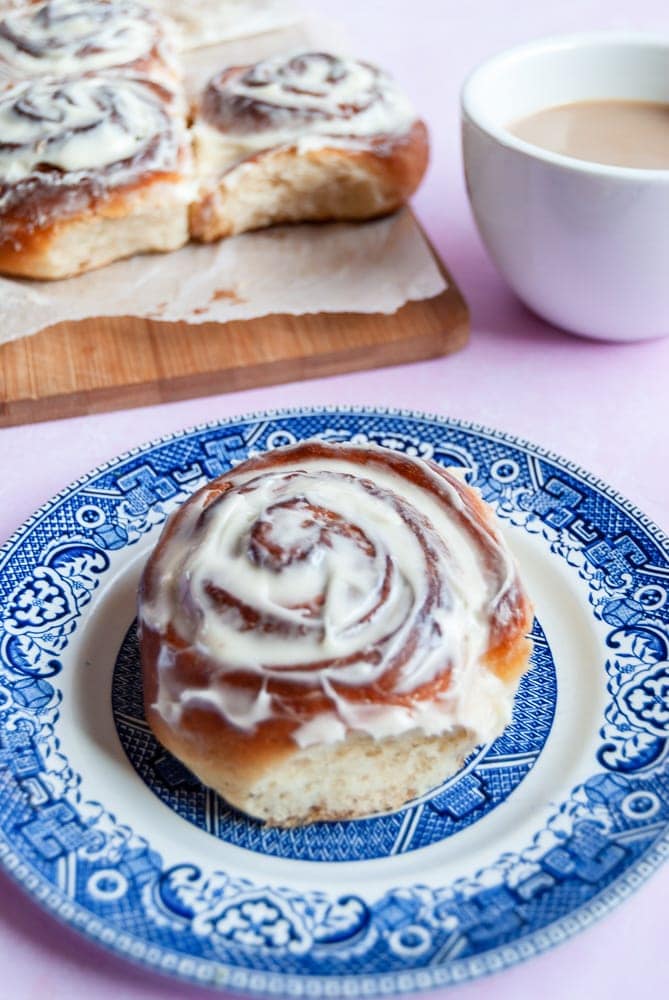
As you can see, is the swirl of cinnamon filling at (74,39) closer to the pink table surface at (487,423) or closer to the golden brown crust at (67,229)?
the golden brown crust at (67,229)

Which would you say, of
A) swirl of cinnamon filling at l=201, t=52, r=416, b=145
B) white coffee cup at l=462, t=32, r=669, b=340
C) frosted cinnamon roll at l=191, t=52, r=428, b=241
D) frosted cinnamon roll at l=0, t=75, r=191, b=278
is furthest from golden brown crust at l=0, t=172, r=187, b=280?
white coffee cup at l=462, t=32, r=669, b=340

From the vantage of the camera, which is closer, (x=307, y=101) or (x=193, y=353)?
(x=193, y=353)

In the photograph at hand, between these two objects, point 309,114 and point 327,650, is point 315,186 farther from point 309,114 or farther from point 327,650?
point 327,650

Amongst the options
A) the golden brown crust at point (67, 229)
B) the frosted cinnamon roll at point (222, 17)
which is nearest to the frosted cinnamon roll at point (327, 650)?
the golden brown crust at point (67, 229)

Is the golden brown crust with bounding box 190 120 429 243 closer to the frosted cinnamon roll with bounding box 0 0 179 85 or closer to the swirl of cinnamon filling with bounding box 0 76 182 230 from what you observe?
the swirl of cinnamon filling with bounding box 0 76 182 230

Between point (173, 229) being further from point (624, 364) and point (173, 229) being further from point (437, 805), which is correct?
point (437, 805)

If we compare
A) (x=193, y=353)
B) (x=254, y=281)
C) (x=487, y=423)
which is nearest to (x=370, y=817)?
(x=487, y=423)

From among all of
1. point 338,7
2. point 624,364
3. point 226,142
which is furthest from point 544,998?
point 338,7

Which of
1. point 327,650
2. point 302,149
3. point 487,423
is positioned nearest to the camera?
point 327,650
